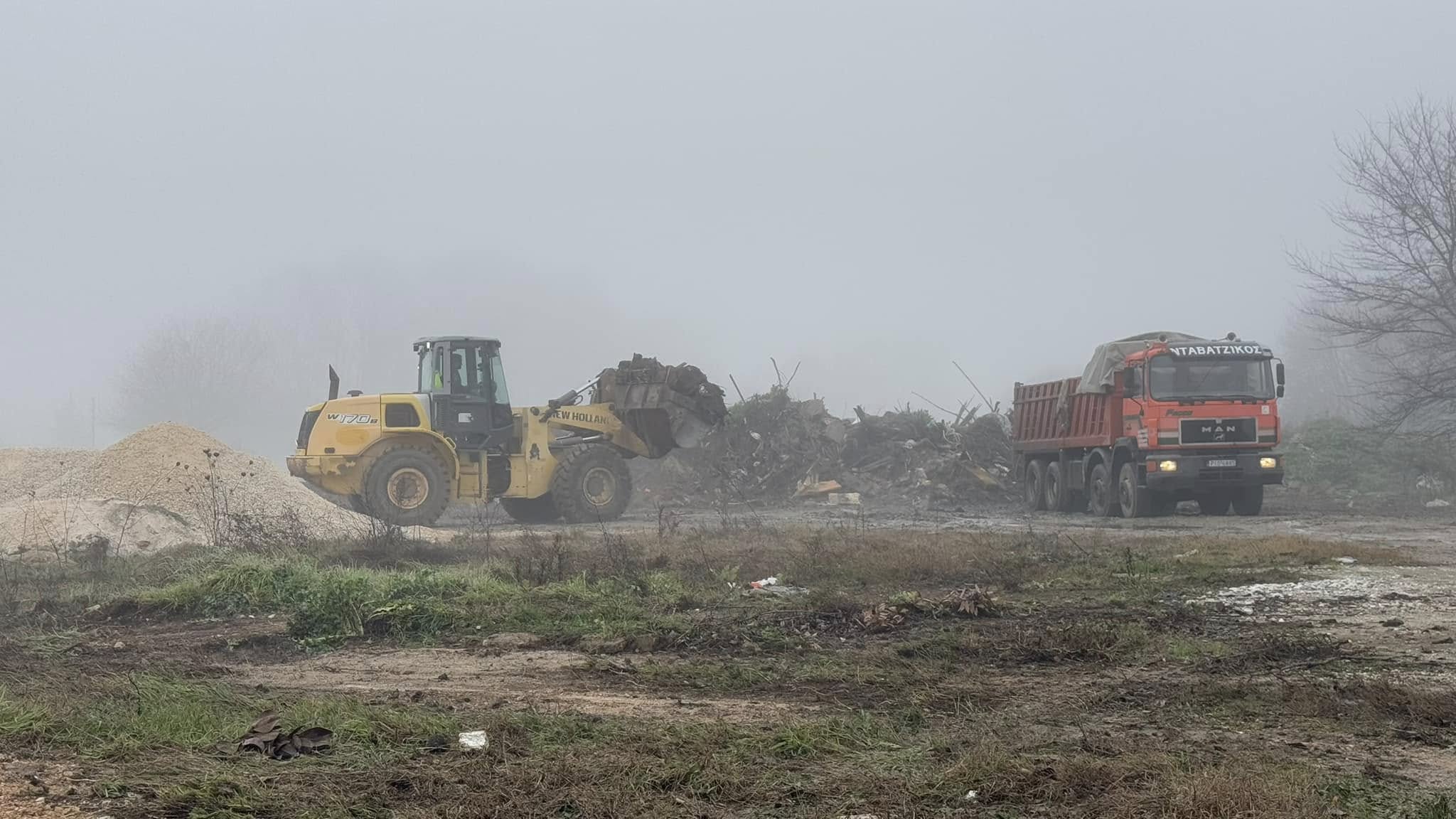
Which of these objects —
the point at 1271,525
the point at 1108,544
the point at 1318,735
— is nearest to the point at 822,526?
the point at 1108,544

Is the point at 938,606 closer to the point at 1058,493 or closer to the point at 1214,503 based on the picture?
the point at 1214,503

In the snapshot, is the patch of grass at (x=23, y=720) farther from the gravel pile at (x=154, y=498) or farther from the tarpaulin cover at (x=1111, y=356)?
the tarpaulin cover at (x=1111, y=356)

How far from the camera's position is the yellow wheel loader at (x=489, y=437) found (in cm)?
2070

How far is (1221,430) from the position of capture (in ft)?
67.8

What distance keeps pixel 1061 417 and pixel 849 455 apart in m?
6.84

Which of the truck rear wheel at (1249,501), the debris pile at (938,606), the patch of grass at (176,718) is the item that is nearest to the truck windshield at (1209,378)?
the truck rear wheel at (1249,501)

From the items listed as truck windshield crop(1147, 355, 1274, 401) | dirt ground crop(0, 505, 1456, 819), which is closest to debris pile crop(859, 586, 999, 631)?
dirt ground crop(0, 505, 1456, 819)

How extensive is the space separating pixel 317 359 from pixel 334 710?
301 ft

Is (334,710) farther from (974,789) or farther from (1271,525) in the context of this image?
(1271,525)

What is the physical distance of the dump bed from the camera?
21.8 metres

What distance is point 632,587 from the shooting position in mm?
11305

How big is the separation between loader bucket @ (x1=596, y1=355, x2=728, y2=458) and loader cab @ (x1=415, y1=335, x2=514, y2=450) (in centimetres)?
228

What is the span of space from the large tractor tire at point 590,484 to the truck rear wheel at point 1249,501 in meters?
10.4

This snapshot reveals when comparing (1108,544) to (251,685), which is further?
(1108,544)
